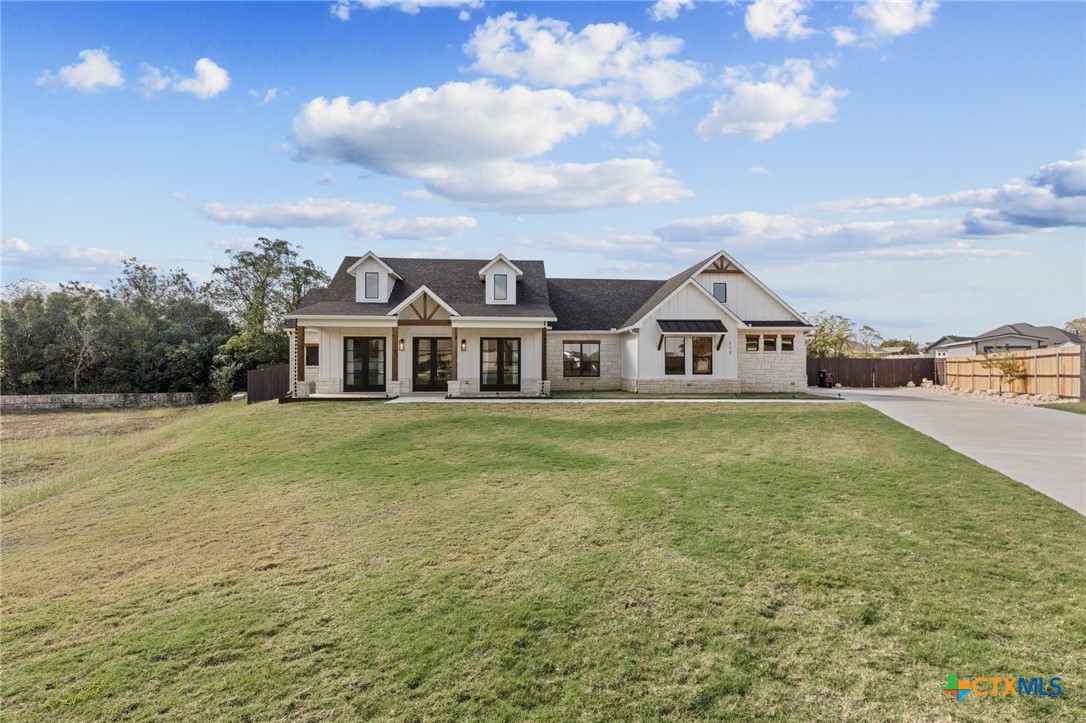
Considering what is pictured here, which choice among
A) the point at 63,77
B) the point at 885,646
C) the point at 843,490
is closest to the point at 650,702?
the point at 885,646

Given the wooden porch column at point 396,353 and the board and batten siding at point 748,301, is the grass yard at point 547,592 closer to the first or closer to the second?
the wooden porch column at point 396,353

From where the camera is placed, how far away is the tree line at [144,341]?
30.6 m

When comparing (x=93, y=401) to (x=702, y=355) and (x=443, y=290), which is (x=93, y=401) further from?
(x=702, y=355)

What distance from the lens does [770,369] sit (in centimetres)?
2411

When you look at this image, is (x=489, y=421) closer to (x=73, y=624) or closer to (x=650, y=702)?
(x=73, y=624)

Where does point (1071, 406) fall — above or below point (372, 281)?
below

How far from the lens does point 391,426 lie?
13.9 m

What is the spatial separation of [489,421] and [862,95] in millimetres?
13911

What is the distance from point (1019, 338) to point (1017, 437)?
3603cm

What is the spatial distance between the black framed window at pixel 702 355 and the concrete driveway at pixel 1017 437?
624 centimetres

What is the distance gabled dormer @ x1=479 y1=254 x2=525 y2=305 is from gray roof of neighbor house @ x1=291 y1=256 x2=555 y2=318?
373 millimetres

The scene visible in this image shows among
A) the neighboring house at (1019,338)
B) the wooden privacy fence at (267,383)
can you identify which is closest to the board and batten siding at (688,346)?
the wooden privacy fence at (267,383)

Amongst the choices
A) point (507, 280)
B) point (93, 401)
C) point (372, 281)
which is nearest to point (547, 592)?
point (507, 280)

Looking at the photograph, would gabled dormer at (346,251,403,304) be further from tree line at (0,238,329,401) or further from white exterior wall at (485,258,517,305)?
tree line at (0,238,329,401)
